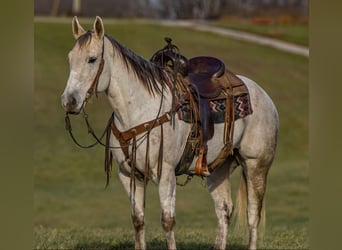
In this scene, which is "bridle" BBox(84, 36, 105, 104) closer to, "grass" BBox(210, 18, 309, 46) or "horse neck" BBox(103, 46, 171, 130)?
"horse neck" BBox(103, 46, 171, 130)

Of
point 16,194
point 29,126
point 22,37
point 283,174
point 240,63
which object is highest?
point 22,37

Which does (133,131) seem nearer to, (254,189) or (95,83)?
(95,83)

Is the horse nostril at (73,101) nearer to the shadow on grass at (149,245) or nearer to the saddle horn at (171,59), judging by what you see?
the saddle horn at (171,59)

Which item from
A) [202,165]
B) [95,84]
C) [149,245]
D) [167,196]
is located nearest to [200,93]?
[202,165]

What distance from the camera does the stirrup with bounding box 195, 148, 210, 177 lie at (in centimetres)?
569

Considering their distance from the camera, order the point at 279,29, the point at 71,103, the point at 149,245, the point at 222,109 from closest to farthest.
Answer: the point at 71,103 → the point at 222,109 → the point at 149,245 → the point at 279,29

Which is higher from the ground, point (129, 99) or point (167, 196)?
point (129, 99)

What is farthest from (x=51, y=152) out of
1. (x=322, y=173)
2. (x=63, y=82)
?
(x=322, y=173)

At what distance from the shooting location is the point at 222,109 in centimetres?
593

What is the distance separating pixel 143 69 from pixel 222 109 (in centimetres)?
90

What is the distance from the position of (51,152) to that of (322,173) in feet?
70.0

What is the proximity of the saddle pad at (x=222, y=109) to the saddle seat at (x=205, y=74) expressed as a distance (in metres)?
0.08

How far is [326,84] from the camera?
3232 mm

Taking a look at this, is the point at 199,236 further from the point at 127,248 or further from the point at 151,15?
the point at 151,15
